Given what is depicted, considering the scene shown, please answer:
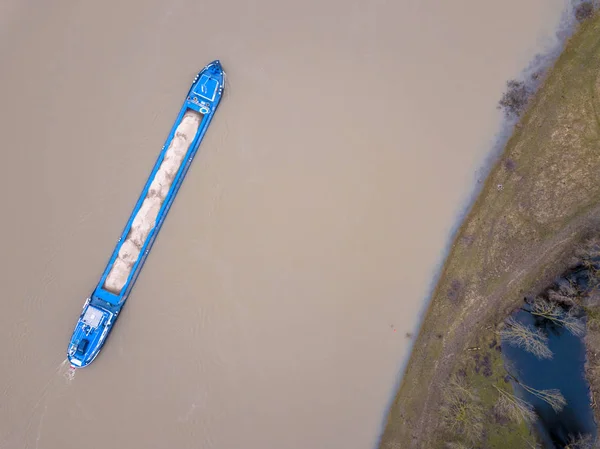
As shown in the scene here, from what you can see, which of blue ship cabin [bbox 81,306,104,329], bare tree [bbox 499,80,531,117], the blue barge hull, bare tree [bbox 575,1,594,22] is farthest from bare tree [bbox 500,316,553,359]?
blue ship cabin [bbox 81,306,104,329]

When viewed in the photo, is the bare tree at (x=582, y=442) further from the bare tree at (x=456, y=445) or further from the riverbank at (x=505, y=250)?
the bare tree at (x=456, y=445)

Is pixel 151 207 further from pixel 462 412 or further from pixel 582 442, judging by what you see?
pixel 582 442

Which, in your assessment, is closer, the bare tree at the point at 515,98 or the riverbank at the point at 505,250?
the riverbank at the point at 505,250

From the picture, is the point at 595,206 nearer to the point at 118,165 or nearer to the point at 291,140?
the point at 291,140

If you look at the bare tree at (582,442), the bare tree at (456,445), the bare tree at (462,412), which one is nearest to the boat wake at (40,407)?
the bare tree at (462,412)

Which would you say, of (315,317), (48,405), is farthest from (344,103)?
(48,405)

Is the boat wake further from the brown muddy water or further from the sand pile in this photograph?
the sand pile
